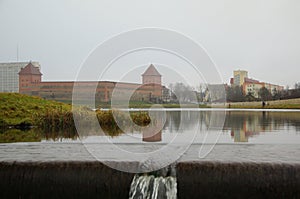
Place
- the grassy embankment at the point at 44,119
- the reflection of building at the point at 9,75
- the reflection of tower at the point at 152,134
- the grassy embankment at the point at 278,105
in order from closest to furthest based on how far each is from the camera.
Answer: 1. the reflection of tower at the point at 152,134
2. the grassy embankment at the point at 44,119
3. the grassy embankment at the point at 278,105
4. the reflection of building at the point at 9,75

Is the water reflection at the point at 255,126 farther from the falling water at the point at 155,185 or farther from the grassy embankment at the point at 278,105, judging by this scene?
the grassy embankment at the point at 278,105

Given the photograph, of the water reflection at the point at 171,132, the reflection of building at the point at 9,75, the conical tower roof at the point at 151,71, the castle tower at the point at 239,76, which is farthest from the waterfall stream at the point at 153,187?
the castle tower at the point at 239,76

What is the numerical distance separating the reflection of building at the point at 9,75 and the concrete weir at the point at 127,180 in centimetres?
5638

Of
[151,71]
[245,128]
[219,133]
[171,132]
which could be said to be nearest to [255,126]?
[245,128]

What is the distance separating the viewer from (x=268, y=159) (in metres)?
6.08

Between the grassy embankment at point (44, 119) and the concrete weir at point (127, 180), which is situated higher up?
the grassy embankment at point (44, 119)

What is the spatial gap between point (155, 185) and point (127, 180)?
1.45ft

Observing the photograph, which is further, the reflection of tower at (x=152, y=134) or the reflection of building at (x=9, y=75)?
the reflection of building at (x=9, y=75)

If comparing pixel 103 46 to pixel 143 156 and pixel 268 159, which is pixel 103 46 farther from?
pixel 268 159

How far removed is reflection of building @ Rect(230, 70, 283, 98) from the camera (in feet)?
176

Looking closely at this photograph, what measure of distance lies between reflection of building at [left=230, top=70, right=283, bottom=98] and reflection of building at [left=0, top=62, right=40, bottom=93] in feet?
121

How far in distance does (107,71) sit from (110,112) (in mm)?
7517

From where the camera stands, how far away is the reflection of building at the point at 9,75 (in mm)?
61787

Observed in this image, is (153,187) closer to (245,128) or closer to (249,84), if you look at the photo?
(245,128)
